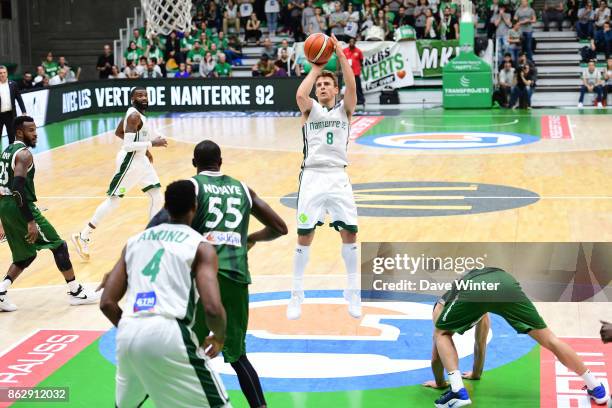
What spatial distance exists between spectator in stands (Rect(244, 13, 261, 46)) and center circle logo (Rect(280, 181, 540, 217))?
1635 centimetres

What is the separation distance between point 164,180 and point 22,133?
288 inches

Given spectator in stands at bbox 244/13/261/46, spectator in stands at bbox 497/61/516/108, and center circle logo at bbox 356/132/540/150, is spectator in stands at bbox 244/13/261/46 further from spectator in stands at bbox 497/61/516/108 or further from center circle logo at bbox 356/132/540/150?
center circle logo at bbox 356/132/540/150

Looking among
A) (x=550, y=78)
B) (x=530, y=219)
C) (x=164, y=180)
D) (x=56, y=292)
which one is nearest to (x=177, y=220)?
(x=56, y=292)

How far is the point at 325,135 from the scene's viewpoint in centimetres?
855

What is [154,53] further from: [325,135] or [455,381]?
[455,381]

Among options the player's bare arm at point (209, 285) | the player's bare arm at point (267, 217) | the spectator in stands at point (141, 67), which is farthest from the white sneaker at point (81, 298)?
the spectator in stands at point (141, 67)

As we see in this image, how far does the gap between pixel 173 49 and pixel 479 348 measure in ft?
77.9

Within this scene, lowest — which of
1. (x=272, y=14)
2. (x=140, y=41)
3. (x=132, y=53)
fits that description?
(x=132, y=53)

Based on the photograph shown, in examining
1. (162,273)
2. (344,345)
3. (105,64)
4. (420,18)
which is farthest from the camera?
(105,64)

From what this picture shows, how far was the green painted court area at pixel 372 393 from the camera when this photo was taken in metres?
7.00

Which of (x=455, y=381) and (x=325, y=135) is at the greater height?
(x=325, y=135)

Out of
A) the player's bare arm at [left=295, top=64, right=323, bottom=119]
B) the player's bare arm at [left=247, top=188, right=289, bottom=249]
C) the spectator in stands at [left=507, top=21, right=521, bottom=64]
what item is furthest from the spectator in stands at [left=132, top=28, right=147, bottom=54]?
the player's bare arm at [left=247, top=188, right=289, bottom=249]

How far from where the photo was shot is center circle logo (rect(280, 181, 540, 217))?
13.6 meters

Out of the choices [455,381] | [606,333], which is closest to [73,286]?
[455,381]
